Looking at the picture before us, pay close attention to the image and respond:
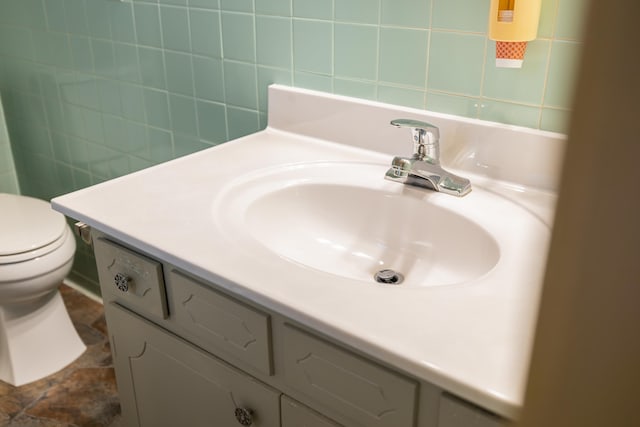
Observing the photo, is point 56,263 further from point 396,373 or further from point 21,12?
point 396,373

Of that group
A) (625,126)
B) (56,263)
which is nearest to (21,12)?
(56,263)

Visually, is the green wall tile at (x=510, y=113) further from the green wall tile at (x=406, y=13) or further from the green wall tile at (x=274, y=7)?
the green wall tile at (x=274, y=7)

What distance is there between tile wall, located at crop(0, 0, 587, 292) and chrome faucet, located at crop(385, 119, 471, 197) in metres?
0.12

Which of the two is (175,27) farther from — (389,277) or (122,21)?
(389,277)

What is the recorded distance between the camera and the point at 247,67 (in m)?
1.44

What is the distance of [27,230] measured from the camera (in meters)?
1.75

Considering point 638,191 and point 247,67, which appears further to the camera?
point 247,67

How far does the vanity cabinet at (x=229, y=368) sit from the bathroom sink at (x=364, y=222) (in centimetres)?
14

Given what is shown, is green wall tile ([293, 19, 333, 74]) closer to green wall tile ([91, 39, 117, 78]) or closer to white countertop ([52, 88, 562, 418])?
white countertop ([52, 88, 562, 418])

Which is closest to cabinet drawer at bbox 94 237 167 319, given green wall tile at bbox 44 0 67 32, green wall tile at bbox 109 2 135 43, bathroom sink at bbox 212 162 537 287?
bathroom sink at bbox 212 162 537 287

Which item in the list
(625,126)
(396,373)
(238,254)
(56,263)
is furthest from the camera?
(56,263)

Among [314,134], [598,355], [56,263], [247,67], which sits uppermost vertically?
[598,355]

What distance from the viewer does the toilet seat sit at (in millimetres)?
1658

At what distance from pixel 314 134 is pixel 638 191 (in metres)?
1.22
